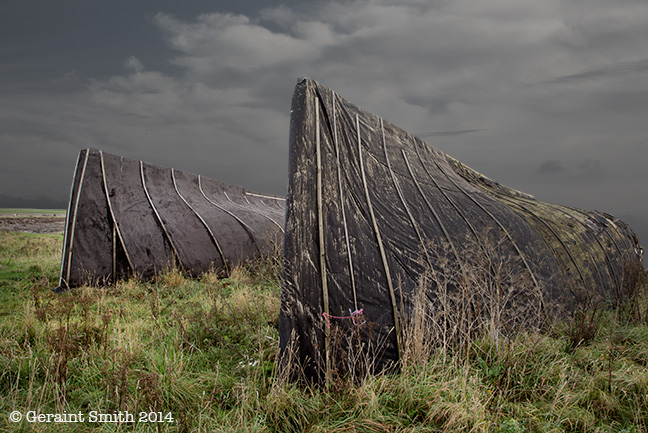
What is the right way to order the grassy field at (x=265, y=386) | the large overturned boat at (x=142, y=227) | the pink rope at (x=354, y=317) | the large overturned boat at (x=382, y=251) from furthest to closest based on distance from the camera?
1. the large overturned boat at (x=142, y=227)
2. the large overturned boat at (x=382, y=251)
3. the pink rope at (x=354, y=317)
4. the grassy field at (x=265, y=386)

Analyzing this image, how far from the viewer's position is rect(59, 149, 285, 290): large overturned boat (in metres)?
6.86

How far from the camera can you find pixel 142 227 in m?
7.31

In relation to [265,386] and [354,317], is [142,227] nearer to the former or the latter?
[265,386]

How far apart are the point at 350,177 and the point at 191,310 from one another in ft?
8.45

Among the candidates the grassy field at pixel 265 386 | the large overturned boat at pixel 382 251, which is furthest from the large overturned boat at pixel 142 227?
the large overturned boat at pixel 382 251

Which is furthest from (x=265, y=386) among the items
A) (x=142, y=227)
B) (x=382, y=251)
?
(x=142, y=227)

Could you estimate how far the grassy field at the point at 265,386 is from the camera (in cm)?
254

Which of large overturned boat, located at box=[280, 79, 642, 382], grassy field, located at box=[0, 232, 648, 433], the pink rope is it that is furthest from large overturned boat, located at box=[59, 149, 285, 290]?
the pink rope

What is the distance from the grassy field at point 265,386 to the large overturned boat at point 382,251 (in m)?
0.31

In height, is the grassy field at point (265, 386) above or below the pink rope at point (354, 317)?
below

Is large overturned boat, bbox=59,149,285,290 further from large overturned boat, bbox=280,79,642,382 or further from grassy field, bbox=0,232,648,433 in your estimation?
large overturned boat, bbox=280,79,642,382

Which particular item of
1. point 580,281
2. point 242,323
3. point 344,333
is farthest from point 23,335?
point 580,281

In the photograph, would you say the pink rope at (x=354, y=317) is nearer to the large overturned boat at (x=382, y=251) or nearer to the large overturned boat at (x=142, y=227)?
the large overturned boat at (x=382, y=251)

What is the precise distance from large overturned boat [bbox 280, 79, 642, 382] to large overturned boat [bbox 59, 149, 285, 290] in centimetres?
267
